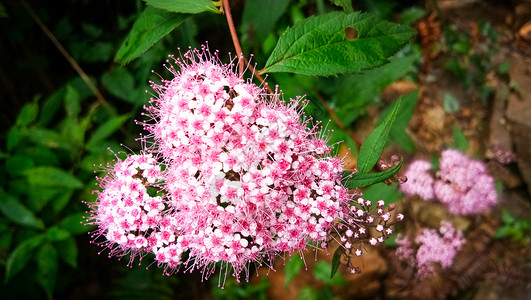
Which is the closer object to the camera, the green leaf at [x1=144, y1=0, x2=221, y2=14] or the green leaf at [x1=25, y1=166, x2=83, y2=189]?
the green leaf at [x1=144, y1=0, x2=221, y2=14]

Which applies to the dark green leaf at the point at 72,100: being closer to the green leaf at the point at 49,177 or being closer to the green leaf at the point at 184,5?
the green leaf at the point at 49,177

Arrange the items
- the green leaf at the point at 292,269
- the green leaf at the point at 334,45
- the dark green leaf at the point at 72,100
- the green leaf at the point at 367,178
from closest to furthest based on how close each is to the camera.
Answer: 1. the green leaf at the point at 367,178
2. the green leaf at the point at 334,45
3. the green leaf at the point at 292,269
4. the dark green leaf at the point at 72,100

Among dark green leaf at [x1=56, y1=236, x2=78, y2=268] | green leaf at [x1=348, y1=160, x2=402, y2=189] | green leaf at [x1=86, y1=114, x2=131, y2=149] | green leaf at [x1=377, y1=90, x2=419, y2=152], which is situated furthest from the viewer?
green leaf at [x1=86, y1=114, x2=131, y2=149]

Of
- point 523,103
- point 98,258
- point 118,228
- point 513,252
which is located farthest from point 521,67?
point 98,258

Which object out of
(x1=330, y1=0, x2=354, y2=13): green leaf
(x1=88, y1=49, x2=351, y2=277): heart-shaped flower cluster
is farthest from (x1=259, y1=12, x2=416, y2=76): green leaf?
(x1=88, y1=49, x2=351, y2=277): heart-shaped flower cluster

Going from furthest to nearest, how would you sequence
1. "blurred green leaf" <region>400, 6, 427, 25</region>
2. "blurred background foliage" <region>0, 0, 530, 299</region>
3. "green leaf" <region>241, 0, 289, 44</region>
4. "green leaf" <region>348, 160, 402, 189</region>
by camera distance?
"blurred green leaf" <region>400, 6, 427, 25</region>
"blurred background foliage" <region>0, 0, 530, 299</region>
"green leaf" <region>241, 0, 289, 44</region>
"green leaf" <region>348, 160, 402, 189</region>

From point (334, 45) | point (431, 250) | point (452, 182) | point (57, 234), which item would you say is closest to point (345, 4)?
point (334, 45)

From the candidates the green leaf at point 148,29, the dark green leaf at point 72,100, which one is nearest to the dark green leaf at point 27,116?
the dark green leaf at point 72,100

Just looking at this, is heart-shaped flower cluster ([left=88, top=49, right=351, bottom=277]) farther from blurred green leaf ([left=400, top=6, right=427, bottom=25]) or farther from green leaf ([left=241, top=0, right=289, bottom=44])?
blurred green leaf ([left=400, top=6, right=427, bottom=25])
